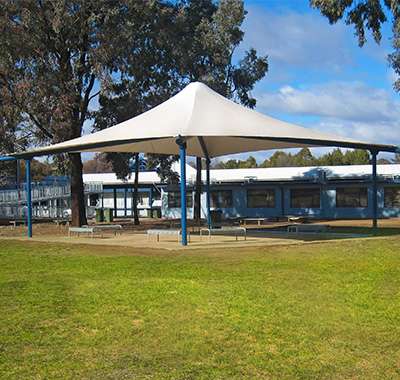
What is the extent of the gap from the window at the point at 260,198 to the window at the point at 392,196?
24.1ft

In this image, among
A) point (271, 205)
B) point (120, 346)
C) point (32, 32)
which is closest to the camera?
point (120, 346)

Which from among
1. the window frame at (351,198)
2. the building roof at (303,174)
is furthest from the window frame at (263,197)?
the window frame at (351,198)

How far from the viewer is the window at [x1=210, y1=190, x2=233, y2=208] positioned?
34.2 meters

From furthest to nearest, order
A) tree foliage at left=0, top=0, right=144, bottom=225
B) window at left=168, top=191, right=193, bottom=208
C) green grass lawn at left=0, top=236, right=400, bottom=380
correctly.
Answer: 1. window at left=168, top=191, right=193, bottom=208
2. tree foliage at left=0, top=0, right=144, bottom=225
3. green grass lawn at left=0, top=236, right=400, bottom=380

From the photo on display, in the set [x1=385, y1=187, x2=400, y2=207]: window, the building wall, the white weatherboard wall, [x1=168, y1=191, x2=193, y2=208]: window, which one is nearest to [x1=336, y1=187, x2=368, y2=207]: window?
the building wall

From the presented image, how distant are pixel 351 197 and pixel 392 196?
2.63 m

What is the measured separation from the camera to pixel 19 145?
23.7 m

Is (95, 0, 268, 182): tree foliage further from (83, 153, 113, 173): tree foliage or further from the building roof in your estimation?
(83, 153, 113, 173): tree foliage

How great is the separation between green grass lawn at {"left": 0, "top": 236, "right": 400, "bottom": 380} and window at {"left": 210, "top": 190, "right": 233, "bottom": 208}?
23950mm

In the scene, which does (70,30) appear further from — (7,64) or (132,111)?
(132,111)

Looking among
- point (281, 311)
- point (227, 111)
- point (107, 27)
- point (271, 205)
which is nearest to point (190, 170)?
point (271, 205)

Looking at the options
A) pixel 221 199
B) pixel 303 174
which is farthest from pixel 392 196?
pixel 221 199

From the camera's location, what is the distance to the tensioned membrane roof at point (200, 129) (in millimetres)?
13617

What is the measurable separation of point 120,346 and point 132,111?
19.9 metres
